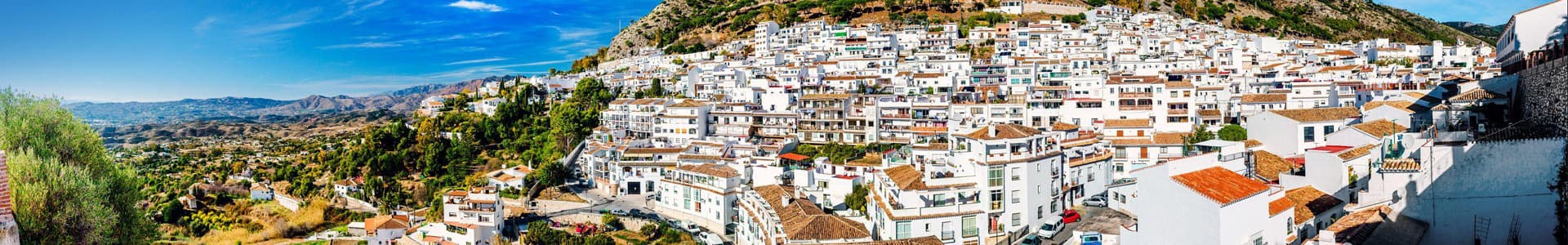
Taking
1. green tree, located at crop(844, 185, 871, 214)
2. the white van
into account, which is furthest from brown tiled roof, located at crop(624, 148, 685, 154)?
the white van

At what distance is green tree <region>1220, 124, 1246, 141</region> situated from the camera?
93.6ft

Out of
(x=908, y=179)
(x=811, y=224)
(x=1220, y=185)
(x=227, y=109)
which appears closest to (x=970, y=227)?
(x=908, y=179)

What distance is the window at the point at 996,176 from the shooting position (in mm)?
21828

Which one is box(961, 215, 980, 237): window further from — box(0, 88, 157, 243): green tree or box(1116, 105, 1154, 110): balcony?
box(0, 88, 157, 243): green tree

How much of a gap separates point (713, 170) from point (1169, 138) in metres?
14.8

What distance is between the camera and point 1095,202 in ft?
84.3

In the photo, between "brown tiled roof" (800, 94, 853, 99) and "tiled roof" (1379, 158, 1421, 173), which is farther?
"brown tiled roof" (800, 94, 853, 99)

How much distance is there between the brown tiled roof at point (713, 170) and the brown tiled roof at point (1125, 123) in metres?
13.0

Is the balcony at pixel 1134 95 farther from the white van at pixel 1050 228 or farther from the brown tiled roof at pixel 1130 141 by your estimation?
the white van at pixel 1050 228

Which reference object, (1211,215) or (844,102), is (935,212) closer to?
(1211,215)

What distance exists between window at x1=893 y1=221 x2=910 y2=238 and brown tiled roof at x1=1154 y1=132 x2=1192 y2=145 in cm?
1215

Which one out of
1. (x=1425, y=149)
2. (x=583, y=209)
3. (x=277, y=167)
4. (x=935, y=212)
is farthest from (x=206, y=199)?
(x=1425, y=149)

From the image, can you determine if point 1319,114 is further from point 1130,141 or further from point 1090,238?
point 1090,238

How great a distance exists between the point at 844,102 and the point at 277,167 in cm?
3659
